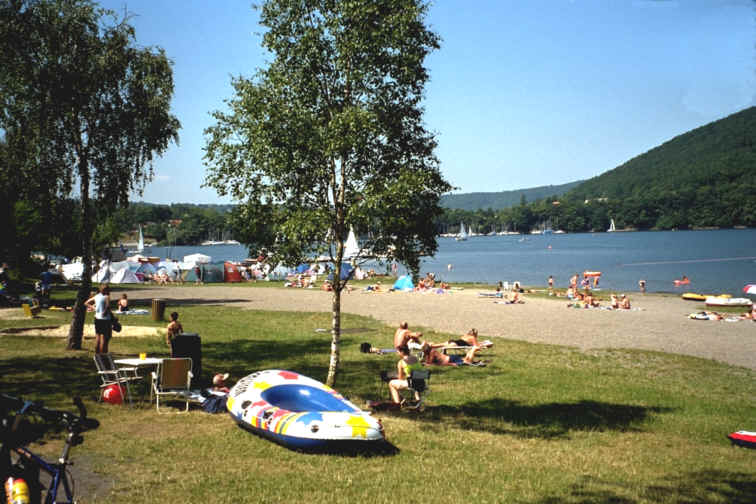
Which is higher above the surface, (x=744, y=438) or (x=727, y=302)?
(x=744, y=438)

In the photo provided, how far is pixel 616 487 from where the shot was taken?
8.04m

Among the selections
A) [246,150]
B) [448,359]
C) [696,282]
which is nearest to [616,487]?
[246,150]

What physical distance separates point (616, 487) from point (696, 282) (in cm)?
5978

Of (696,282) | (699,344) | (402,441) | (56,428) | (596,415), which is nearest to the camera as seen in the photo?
(56,428)

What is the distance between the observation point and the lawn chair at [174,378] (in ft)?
37.6

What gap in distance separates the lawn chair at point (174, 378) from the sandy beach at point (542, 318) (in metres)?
14.4

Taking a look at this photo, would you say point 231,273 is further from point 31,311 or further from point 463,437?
point 463,437

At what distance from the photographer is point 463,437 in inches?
409

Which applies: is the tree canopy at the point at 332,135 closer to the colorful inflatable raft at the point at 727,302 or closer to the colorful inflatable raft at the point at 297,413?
the colorful inflatable raft at the point at 297,413

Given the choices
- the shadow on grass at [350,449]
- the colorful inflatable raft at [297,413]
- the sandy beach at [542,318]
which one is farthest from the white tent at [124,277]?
the shadow on grass at [350,449]

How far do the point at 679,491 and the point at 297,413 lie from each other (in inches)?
214

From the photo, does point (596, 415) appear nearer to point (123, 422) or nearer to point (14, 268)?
point (123, 422)

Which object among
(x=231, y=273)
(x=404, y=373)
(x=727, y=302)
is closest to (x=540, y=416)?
(x=404, y=373)

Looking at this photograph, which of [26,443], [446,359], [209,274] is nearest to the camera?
[26,443]
